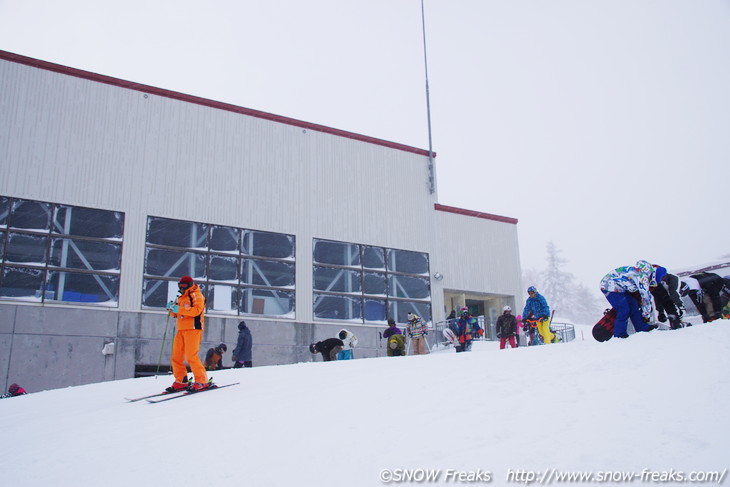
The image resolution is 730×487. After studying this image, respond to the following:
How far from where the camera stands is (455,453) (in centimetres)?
529

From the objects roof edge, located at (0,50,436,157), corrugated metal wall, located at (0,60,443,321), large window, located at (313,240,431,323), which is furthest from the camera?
large window, located at (313,240,431,323)

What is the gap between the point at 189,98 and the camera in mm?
21625

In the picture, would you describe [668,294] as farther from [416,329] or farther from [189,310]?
[416,329]

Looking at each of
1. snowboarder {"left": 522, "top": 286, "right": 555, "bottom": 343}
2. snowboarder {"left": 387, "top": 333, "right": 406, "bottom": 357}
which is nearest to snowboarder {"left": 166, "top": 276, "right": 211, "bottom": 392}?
snowboarder {"left": 387, "top": 333, "right": 406, "bottom": 357}

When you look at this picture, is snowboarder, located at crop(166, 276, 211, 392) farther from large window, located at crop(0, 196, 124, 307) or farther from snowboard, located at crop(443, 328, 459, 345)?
large window, located at crop(0, 196, 124, 307)

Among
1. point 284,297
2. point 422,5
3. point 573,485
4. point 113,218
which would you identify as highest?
point 422,5

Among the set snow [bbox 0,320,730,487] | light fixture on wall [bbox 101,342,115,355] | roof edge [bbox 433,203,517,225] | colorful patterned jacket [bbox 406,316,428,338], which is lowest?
snow [bbox 0,320,730,487]

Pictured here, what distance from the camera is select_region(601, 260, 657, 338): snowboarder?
30.3 feet

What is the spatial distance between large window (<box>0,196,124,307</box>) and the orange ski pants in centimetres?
980

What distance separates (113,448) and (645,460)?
502cm

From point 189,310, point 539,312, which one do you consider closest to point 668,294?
point 539,312

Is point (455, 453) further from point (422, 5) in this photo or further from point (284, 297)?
point (422, 5)

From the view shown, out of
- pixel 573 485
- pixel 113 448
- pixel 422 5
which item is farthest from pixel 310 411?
pixel 422 5

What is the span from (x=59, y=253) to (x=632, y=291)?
15.8m
